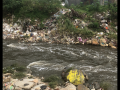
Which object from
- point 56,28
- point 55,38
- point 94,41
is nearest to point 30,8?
point 56,28

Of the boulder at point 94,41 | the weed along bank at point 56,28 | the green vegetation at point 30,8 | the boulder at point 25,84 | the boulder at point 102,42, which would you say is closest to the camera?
the boulder at point 25,84

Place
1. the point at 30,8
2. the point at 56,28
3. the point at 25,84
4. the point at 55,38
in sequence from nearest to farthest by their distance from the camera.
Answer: the point at 25,84, the point at 55,38, the point at 56,28, the point at 30,8

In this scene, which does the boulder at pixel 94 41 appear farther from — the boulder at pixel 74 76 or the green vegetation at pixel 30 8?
the green vegetation at pixel 30 8

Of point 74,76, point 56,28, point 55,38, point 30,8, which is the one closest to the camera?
point 74,76

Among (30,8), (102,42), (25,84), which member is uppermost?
(30,8)

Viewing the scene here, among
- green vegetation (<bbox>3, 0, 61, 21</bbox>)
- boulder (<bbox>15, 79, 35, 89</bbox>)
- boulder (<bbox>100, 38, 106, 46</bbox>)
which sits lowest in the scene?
boulder (<bbox>15, 79, 35, 89</bbox>)

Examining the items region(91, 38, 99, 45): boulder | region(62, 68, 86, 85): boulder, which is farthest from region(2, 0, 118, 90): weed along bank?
→ region(62, 68, 86, 85): boulder

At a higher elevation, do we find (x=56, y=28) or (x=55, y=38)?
(x=56, y=28)

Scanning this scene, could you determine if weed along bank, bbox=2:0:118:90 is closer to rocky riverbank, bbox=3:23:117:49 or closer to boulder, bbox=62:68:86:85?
rocky riverbank, bbox=3:23:117:49

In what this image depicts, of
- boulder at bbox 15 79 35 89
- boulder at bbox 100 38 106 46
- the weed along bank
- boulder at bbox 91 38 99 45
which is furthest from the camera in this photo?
boulder at bbox 91 38 99 45

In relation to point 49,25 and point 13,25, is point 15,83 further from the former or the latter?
point 13,25

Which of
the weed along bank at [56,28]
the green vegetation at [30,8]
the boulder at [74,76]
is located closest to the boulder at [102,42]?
the weed along bank at [56,28]

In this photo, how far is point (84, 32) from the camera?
821 centimetres

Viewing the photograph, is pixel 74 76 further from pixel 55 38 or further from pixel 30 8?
pixel 30 8
